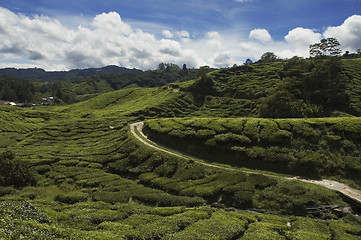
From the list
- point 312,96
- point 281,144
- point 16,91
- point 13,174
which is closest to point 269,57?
point 312,96

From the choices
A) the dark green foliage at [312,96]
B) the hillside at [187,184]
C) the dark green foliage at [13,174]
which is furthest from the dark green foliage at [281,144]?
the dark green foliage at [13,174]

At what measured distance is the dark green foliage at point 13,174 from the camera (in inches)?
1062

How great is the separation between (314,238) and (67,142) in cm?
4867

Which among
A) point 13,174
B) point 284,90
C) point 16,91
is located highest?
point 16,91

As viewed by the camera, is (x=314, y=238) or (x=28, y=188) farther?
(x=28, y=188)

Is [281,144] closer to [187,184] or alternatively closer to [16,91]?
[187,184]

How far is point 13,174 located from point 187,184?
72.5ft

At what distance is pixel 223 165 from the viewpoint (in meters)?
29.6

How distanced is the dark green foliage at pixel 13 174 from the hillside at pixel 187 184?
20 cm

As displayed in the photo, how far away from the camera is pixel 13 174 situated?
27.5 metres

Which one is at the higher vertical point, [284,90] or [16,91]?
[16,91]

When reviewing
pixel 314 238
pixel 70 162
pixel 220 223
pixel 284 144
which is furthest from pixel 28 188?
pixel 284 144

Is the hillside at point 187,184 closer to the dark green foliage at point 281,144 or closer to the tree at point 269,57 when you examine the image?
the dark green foliage at point 281,144

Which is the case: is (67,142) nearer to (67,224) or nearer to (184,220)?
(67,224)
